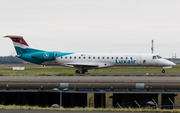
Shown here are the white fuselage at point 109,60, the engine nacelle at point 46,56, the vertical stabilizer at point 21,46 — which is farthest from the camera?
the vertical stabilizer at point 21,46

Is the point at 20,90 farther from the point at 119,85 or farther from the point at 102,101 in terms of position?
the point at 119,85

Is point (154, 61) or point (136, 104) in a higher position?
point (154, 61)

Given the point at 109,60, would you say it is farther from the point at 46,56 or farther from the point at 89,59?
the point at 46,56

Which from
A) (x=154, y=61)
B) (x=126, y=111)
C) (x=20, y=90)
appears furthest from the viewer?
(x=154, y=61)

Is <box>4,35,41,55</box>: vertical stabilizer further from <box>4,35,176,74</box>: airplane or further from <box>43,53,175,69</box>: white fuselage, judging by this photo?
<box>43,53,175,69</box>: white fuselage

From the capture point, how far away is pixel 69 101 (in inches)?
947

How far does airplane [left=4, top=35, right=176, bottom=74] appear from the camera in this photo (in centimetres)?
4100

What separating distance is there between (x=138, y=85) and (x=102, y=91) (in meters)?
3.30

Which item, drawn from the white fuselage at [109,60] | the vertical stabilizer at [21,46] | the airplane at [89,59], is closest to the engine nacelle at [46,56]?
the airplane at [89,59]

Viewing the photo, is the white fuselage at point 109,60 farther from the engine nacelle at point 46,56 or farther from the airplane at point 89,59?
the engine nacelle at point 46,56

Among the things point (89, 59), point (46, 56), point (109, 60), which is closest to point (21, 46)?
point (46, 56)

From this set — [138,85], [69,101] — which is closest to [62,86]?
[69,101]

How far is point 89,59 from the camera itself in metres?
42.0

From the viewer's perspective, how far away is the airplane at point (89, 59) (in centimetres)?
4100
